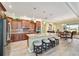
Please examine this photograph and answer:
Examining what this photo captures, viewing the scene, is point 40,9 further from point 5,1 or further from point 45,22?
point 5,1

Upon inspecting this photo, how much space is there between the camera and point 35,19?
5723 millimetres

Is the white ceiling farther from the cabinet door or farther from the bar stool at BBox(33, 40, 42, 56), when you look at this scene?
the bar stool at BBox(33, 40, 42, 56)

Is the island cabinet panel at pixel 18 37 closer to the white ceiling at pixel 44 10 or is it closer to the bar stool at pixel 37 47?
the bar stool at pixel 37 47

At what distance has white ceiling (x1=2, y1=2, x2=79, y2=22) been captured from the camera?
4930 millimetres

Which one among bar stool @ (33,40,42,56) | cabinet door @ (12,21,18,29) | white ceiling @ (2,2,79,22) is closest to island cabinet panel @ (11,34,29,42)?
cabinet door @ (12,21,18,29)

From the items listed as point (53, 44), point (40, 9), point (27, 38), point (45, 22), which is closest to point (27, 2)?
point (40, 9)

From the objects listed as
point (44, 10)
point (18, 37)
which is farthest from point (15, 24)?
point (44, 10)

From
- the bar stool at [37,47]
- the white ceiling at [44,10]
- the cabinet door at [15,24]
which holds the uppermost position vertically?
the white ceiling at [44,10]

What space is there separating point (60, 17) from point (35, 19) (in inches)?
39.4

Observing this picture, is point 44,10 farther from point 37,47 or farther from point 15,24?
point 37,47

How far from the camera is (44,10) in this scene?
5484mm

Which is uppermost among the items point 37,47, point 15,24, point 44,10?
point 44,10

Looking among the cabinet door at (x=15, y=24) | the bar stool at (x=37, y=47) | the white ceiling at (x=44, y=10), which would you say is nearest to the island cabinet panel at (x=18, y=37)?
the cabinet door at (x=15, y=24)

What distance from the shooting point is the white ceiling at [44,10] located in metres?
4.93
